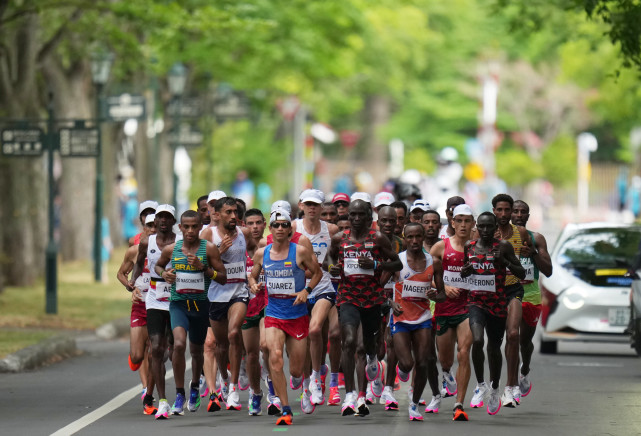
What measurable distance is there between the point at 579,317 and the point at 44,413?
752 cm

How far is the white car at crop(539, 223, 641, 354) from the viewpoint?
19.4 metres

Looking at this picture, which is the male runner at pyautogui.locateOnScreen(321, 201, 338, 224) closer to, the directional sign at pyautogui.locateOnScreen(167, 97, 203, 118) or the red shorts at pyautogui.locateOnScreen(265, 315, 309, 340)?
the red shorts at pyautogui.locateOnScreen(265, 315, 309, 340)

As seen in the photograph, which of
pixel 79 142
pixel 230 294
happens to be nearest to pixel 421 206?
pixel 230 294

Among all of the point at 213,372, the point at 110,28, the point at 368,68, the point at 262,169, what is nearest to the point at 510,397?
the point at 213,372

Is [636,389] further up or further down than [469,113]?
further down

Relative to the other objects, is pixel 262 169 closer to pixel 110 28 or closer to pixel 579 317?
pixel 110 28

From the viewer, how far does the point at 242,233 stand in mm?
14398

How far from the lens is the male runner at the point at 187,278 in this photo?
13.5 m

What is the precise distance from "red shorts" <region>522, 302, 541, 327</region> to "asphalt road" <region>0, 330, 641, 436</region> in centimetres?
73

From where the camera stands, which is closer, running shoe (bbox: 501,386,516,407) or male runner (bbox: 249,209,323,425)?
male runner (bbox: 249,209,323,425)

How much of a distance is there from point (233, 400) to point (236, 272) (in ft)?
3.56

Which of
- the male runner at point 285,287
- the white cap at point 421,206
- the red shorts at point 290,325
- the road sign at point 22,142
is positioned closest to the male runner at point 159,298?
the male runner at point 285,287

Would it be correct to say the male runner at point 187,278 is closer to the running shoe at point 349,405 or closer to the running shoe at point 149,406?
the running shoe at point 149,406

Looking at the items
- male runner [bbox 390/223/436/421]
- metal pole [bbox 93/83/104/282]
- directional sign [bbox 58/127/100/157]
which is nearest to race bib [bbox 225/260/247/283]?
male runner [bbox 390/223/436/421]
